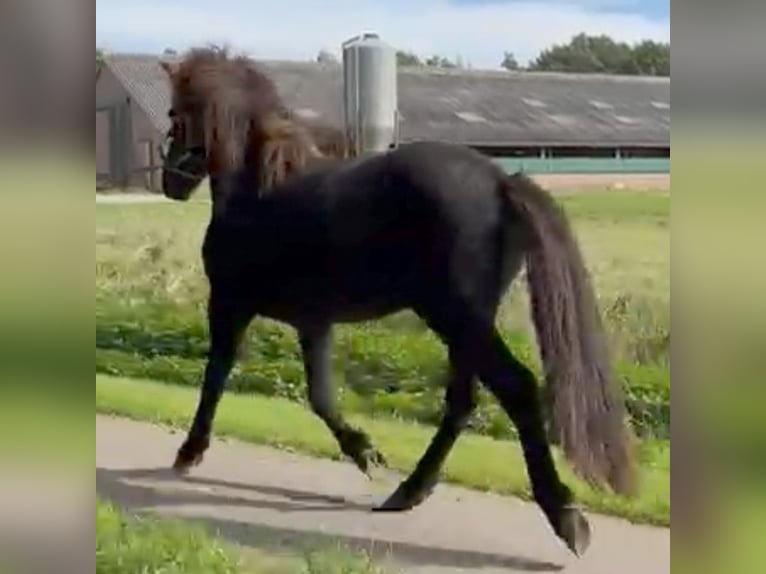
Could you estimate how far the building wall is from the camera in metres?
3.29

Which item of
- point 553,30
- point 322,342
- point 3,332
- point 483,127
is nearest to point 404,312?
point 322,342

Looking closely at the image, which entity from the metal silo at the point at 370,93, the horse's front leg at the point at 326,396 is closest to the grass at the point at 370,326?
the horse's front leg at the point at 326,396

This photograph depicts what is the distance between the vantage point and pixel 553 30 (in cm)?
321

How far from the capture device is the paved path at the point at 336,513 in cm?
322

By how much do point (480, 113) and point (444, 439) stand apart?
81 centimetres

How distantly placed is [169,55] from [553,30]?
0.94m

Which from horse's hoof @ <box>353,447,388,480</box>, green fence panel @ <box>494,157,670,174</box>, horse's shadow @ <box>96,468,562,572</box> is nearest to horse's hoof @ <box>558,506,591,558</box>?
horse's shadow @ <box>96,468,562,572</box>

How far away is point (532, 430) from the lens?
126 inches

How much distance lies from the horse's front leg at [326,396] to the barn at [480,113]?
54 cm

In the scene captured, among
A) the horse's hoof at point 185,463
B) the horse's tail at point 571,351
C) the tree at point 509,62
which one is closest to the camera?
the horse's tail at point 571,351

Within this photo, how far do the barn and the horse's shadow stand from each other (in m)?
0.76

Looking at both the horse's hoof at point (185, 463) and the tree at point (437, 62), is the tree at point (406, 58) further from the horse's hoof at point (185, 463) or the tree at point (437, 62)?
the horse's hoof at point (185, 463)

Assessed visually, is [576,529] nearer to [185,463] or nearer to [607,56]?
[185,463]

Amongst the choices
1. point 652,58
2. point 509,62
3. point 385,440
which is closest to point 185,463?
point 385,440
